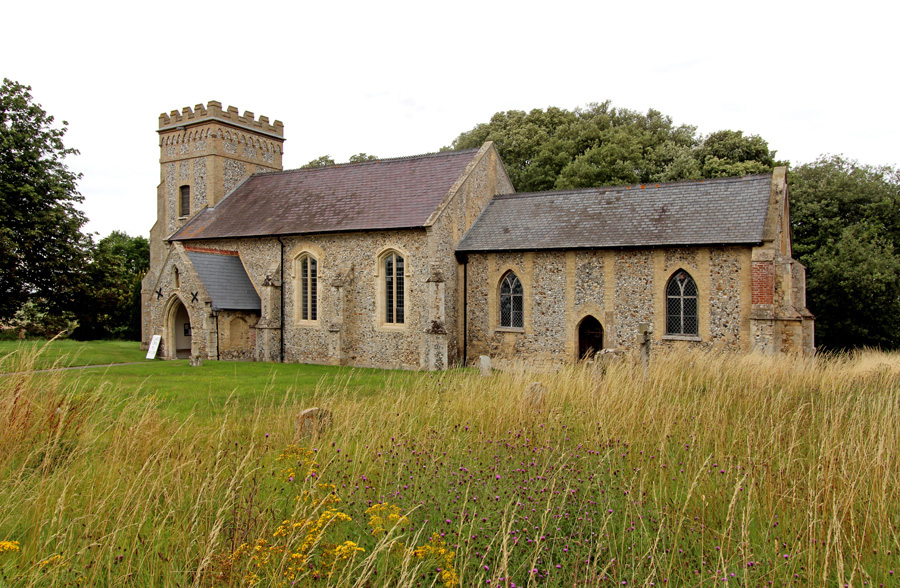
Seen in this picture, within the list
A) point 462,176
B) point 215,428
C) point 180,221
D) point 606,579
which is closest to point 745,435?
point 606,579

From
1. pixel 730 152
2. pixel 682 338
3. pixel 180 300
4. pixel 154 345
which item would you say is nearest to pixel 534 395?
pixel 682 338

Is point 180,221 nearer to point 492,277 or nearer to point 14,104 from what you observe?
point 14,104

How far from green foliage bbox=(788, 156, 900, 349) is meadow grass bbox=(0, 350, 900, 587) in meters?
23.7

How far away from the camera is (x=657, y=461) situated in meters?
6.14

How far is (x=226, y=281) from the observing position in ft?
83.1

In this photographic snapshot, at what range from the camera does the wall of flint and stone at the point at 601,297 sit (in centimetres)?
1895

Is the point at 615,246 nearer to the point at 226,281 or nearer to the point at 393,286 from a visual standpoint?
the point at 393,286

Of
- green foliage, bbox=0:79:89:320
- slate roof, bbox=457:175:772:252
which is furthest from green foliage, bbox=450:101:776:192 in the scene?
green foliage, bbox=0:79:89:320

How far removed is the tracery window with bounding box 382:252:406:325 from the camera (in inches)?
923

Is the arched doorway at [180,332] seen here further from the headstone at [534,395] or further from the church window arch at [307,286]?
the headstone at [534,395]

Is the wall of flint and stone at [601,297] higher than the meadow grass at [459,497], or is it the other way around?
the wall of flint and stone at [601,297]

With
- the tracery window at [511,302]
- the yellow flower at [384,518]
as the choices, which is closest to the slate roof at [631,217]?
the tracery window at [511,302]

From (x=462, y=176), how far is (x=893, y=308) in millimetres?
20911

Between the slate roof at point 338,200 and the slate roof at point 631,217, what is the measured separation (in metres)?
2.43
